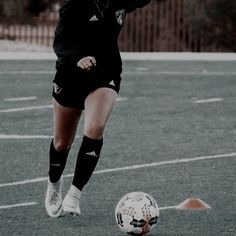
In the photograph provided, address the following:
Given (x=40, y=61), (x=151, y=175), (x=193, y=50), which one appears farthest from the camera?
(x=193, y=50)

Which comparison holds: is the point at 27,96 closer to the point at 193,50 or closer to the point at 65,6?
the point at 65,6

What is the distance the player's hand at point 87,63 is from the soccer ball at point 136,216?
1046mm

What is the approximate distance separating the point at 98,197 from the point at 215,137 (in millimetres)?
4288

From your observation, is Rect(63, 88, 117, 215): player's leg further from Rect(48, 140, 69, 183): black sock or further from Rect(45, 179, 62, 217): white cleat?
Rect(48, 140, 69, 183): black sock

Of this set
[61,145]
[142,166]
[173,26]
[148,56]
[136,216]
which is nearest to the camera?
[136,216]

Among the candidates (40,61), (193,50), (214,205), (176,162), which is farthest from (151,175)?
(193,50)

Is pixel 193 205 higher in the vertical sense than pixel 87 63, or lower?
lower

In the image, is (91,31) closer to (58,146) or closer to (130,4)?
(130,4)

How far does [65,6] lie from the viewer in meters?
8.79

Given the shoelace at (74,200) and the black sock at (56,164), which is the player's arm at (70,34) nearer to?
the black sock at (56,164)

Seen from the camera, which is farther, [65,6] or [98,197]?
[98,197]

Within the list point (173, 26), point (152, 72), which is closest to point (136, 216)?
point (152, 72)

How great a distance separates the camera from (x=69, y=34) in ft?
29.0

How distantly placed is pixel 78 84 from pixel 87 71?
0.13m
